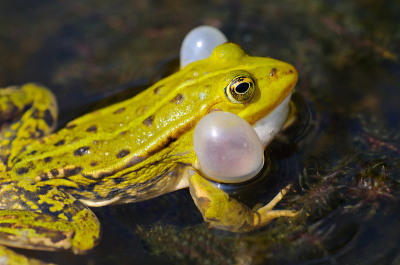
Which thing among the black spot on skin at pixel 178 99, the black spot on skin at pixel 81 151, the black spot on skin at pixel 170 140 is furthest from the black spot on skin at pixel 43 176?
the black spot on skin at pixel 178 99

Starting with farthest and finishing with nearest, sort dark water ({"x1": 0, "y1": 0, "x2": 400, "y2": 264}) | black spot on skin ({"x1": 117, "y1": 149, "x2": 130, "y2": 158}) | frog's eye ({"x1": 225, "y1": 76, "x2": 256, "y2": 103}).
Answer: black spot on skin ({"x1": 117, "y1": 149, "x2": 130, "y2": 158}) → dark water ({"x1": 0, "y1": 0, "x2": 400, "y2": 264}) → frog's eye ({"x1": 225, "y1": 76, "x2": 256, "y2": 103})

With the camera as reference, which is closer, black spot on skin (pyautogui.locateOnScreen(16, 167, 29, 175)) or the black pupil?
the black pupil

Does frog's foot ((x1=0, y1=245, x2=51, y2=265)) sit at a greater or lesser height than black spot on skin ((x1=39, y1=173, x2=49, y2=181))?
lesser

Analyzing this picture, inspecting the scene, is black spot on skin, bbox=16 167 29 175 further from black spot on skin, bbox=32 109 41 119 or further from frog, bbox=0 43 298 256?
black spot on skin, bbox=32 109 41 119

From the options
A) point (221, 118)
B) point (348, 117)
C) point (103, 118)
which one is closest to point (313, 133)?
point (348, 117)

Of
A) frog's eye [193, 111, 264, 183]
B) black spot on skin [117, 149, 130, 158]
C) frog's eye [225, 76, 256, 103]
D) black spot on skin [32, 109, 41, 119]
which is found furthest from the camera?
black spot on skin [32, 109, 41, 119]

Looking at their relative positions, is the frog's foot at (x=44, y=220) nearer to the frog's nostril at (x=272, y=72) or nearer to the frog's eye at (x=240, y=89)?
the frog's eye at (x=240, y=89)

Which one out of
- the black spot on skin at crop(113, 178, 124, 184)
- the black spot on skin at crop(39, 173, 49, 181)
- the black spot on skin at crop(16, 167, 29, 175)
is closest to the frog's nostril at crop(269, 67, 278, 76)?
the black spot on skin at crop(113, 178, 124, 184)
